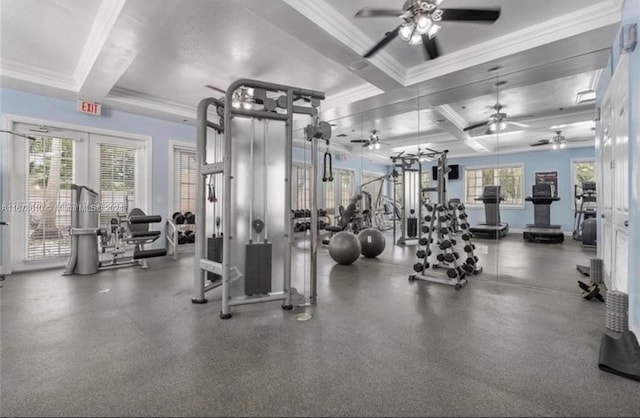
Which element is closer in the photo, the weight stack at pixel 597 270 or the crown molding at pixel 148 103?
the weight stack at pixel 597 270

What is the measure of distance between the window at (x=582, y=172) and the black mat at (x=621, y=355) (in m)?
2.52

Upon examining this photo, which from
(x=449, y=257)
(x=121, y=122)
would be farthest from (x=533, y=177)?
(x=121, y=122)

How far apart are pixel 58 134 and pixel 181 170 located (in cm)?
201

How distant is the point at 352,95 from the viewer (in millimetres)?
5129

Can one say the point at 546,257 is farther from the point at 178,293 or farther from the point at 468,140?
the point at 178,293

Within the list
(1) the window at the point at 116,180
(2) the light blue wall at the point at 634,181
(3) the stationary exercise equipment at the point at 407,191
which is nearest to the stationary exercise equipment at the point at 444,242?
(3) the stationary exercise equipment at the point at 407,191

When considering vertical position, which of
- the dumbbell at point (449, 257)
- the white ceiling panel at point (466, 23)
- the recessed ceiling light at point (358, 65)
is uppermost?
the white ceiling panel at point (466, 23)

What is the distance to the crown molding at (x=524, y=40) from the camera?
9.36 feet

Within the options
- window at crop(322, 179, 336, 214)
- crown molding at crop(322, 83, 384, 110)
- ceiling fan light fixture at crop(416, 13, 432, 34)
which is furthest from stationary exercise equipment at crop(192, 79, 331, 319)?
window at crop(322, 179, 336, 214)

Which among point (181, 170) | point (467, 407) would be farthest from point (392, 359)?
point (181, 170)

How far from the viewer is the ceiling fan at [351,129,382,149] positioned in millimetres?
6503

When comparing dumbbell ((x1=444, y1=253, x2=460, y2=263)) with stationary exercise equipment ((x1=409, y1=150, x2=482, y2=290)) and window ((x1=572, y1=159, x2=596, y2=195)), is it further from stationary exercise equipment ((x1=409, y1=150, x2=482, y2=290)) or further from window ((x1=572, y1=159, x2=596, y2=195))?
window ((x1=572, y1=159, x2=596, y2=195))

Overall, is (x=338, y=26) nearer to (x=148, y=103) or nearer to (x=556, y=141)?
(x=556, y=141)

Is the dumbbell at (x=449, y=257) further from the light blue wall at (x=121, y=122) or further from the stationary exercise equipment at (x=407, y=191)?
the light blue wall at (x=121, y=122)
